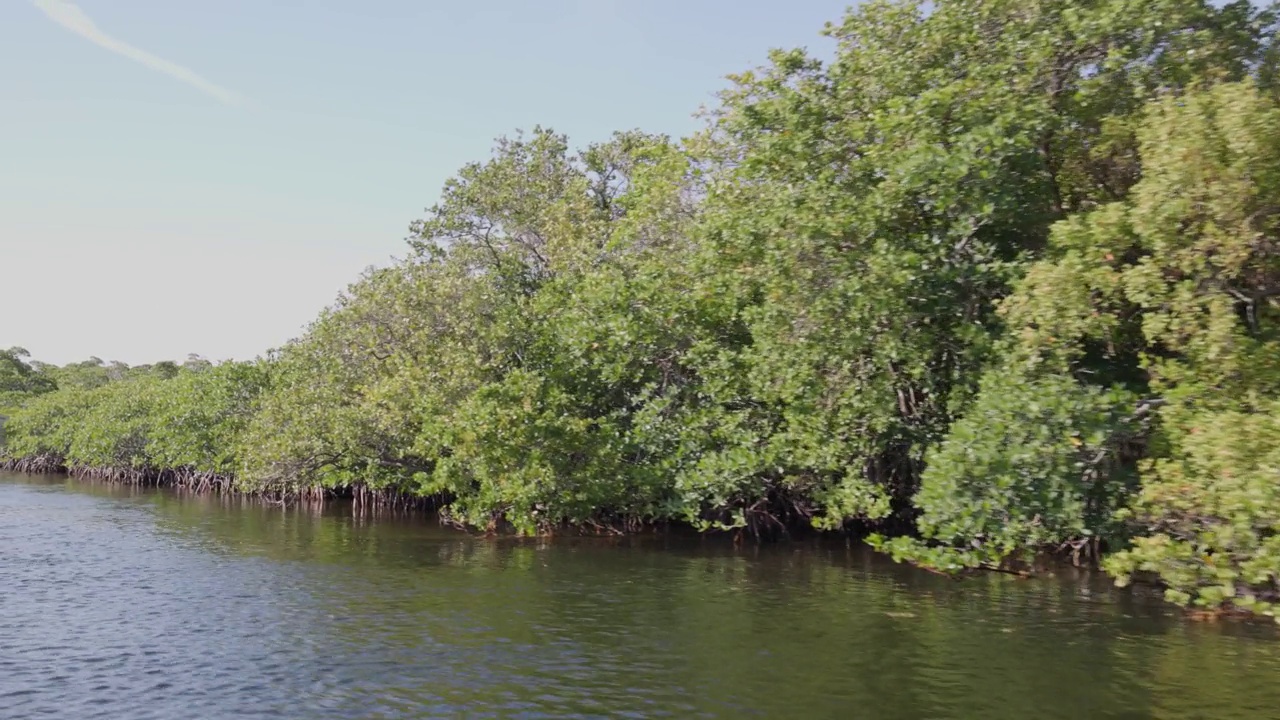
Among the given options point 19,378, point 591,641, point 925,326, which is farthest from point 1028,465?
point 19,378

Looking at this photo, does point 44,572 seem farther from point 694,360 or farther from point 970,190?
point 970,190

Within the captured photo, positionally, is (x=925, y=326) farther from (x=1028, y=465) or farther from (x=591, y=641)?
(x=591, y=641)

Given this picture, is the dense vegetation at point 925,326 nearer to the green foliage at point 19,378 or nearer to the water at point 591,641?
the water at point 591,641

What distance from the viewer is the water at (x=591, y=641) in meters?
12.9

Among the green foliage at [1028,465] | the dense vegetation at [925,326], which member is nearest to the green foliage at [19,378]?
the dense vegetation at [925,326]

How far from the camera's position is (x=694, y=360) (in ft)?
90.0

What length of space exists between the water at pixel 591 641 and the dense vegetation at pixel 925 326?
1.95m

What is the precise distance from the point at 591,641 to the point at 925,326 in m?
11.7

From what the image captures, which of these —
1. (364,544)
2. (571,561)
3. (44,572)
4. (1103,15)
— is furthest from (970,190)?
(44,572)

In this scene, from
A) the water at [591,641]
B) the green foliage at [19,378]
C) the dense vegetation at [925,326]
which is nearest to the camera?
the water at [591,641]

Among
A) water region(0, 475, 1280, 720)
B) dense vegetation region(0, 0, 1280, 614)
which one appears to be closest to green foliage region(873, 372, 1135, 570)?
dense vegetation region(0, 0, 1280, 614)

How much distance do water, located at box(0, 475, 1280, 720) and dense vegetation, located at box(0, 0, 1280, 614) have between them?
1.95 metres

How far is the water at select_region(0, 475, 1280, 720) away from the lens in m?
12.9

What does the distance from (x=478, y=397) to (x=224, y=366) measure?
28369mm
